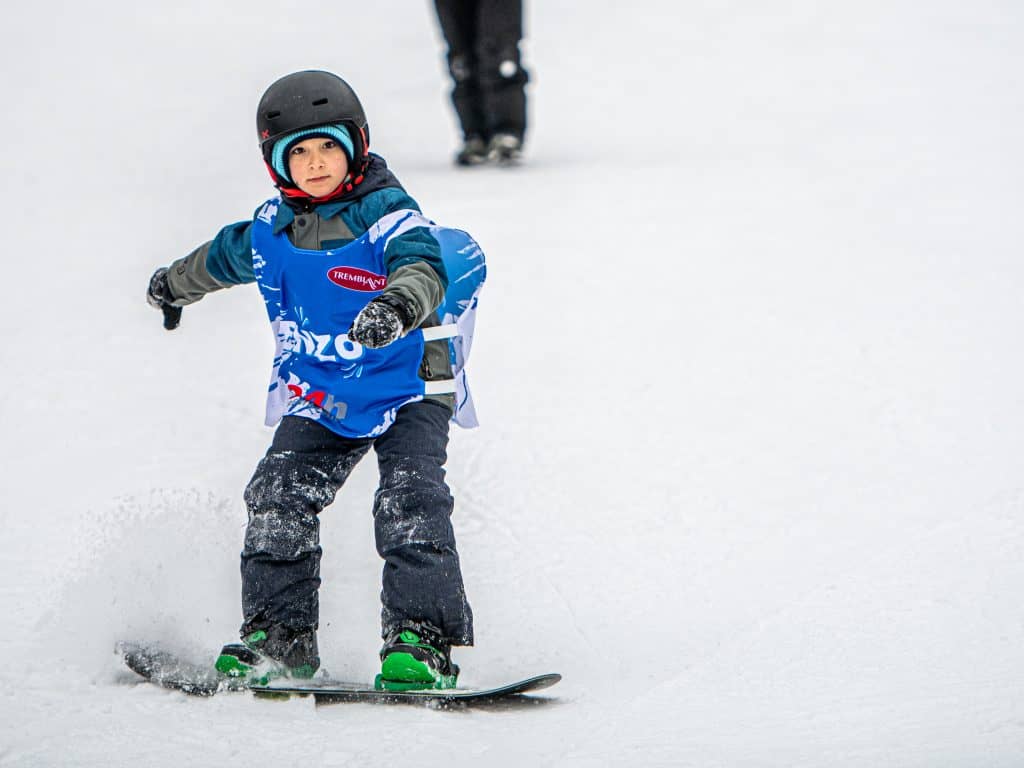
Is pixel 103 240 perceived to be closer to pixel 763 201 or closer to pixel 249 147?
pixel 249 147

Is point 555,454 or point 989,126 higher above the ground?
point 989,126

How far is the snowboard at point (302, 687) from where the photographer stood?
273 centimetres

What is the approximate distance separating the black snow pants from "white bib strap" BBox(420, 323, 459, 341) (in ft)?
15.0

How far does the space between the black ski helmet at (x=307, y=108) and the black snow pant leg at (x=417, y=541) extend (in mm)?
791

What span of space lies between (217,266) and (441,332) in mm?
705

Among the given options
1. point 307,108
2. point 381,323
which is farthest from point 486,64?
point 381,323

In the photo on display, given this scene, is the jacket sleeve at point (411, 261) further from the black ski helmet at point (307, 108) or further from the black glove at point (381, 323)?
the black ski helmet at point (307, 108)

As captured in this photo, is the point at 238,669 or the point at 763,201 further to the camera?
the point at 763,201

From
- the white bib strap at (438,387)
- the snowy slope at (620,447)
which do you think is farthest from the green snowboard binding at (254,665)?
the white bib strap at (438,387)

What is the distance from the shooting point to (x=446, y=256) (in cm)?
328

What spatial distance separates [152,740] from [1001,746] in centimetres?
181

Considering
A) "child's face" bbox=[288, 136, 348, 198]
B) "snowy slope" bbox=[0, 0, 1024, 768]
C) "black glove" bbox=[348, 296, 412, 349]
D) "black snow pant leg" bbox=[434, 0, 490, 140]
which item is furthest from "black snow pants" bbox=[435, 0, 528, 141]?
"black glove" bbox=[348, 296, 412, 349]

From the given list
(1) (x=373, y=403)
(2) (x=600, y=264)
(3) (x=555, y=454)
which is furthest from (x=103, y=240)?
(1) (x=373, y=403)

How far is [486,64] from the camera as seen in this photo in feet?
24.6
